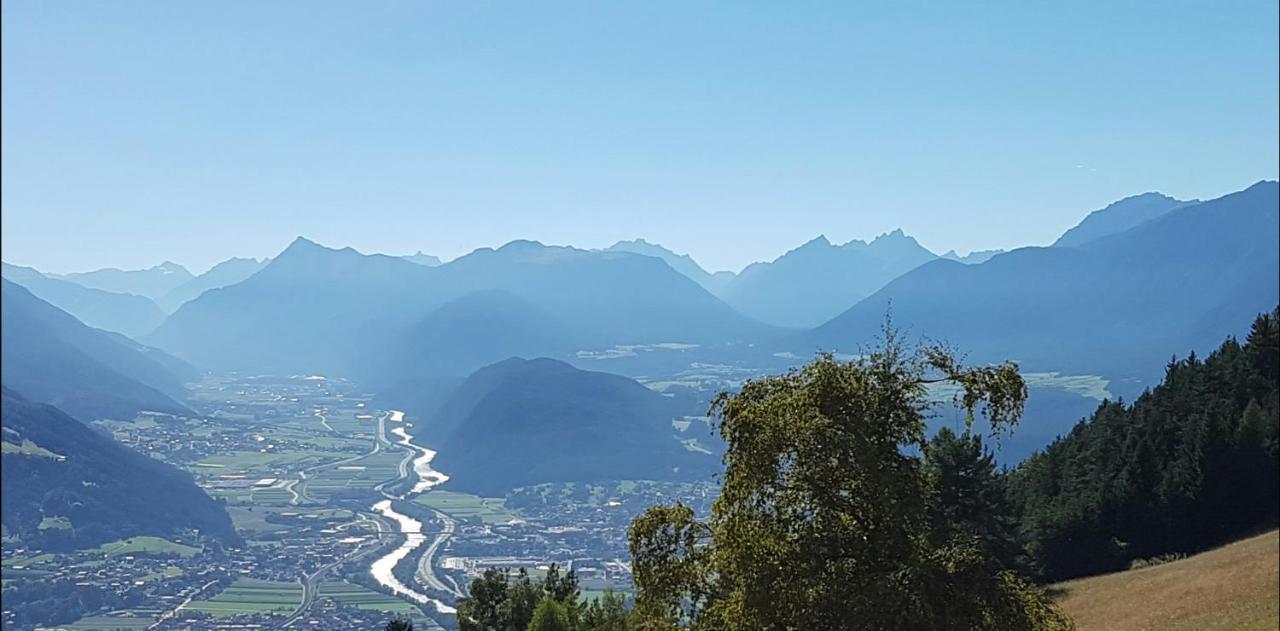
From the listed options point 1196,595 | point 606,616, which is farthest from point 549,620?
point 1196,595

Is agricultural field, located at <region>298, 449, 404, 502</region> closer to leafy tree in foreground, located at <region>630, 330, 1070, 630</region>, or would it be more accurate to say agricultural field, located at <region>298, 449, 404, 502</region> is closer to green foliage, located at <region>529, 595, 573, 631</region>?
green foliage, located at <region>529, 595, 573, 631</region>

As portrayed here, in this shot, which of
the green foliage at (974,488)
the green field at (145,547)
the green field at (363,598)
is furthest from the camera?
the green field at (145,547)

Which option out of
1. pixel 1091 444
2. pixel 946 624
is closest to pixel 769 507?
pixel 946 624

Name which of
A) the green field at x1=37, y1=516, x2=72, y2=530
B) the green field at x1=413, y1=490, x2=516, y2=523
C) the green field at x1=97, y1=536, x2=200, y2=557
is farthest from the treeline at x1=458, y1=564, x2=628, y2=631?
the green field at x1=413, y1=490, x2=516, y2=523

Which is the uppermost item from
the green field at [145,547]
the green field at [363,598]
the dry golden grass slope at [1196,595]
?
the dry golden grass slope at [1196,595]

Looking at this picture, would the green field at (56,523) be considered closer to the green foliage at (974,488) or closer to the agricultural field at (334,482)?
the agricultural field at (334,482)

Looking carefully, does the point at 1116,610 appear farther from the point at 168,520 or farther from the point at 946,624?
the point at 168,520

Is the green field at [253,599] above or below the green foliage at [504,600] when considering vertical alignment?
below

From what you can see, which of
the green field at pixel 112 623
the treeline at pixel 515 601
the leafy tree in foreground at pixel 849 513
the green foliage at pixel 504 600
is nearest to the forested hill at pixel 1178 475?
the treeline at pixel 515 601
